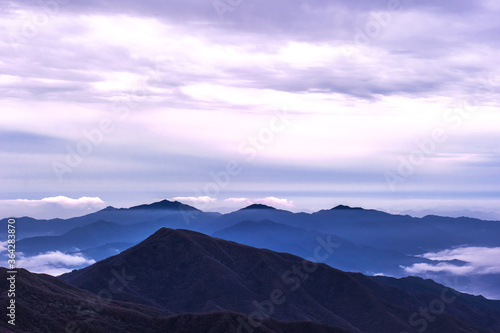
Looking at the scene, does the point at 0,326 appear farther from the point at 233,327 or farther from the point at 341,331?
the point at 341,331

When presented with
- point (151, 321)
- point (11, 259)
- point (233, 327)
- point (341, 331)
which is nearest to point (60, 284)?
point (151, 321)

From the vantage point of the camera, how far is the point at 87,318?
12406cm

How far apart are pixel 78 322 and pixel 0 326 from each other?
1867 centimetres

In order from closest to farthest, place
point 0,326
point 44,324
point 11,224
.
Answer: point 11,224 → point 0,326 → point 44,324

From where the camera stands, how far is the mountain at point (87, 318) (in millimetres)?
115812

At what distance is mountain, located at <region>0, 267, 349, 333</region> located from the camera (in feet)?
380

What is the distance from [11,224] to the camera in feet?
256

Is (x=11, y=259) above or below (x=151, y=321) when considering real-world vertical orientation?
above

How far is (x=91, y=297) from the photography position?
149 metres

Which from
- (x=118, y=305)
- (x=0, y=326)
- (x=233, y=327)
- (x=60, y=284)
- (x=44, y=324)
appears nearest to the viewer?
(x=0, y=326)

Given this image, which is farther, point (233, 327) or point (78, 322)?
point (233, 327)

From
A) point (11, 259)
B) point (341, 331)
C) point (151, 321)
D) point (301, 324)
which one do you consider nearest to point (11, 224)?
point (11, 259)

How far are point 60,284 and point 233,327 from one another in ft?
169

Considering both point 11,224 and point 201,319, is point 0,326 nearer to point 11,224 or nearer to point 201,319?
point 11,224
